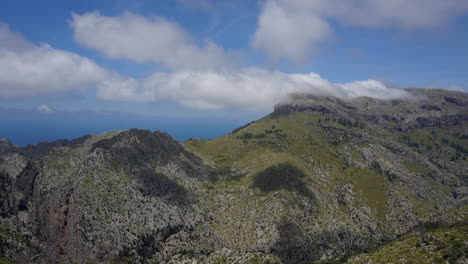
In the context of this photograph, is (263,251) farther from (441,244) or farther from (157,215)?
(441,244)

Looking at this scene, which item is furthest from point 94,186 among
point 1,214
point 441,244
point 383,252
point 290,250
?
point 441,244

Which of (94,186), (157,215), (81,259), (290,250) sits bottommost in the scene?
(290,250)

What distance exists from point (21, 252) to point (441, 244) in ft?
695

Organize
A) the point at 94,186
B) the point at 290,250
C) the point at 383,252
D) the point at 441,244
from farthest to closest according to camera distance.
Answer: the point at 290,250
the point at 94,186
the point at 383,252
the point at 441,244

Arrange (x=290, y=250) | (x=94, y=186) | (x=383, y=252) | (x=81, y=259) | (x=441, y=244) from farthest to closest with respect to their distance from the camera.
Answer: (x=290, y=250) < (x=94, y=186) < (x=81, y=259) < (x=383, y=252) < (x=441, y=244)

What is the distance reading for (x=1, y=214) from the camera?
178625mm

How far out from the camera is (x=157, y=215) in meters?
199

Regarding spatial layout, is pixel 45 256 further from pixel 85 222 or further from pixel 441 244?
pixel 441 244

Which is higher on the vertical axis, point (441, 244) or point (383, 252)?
point (441, 244)

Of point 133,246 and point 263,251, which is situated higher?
point 133,246

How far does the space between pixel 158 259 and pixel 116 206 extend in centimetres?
4402

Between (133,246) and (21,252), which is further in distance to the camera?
(133,246)

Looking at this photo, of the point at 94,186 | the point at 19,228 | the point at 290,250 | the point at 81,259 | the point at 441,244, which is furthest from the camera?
the point at 290,250

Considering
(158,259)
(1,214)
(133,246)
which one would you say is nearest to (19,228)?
(1,214)
